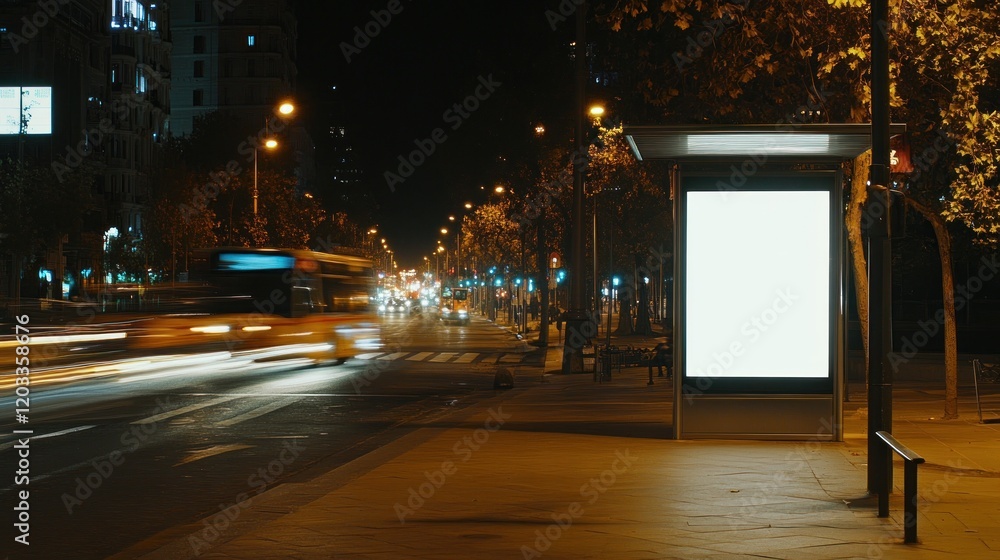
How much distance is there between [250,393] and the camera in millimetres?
22641

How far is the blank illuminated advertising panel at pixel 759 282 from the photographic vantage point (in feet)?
43.9

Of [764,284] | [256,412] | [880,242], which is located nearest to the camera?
[880,242]

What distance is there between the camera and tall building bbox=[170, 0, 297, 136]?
119500 millimetres

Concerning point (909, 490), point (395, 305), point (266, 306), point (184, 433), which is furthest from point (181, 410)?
point (395, 305)

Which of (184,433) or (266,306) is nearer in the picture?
(184,433)

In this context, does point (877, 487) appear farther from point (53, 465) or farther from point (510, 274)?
point (510, 274)

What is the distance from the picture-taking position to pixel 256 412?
1898cm

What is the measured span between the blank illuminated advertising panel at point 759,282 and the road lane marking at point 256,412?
24.5ft

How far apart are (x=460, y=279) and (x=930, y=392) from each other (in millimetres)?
101203

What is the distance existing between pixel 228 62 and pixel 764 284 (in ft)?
373

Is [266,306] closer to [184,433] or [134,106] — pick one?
[184,433]

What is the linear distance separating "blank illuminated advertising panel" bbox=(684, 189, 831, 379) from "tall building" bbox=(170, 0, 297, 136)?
110 m

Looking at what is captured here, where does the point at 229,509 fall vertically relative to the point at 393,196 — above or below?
below

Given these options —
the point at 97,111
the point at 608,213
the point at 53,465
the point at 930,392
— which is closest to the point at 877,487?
the point at 53,465
